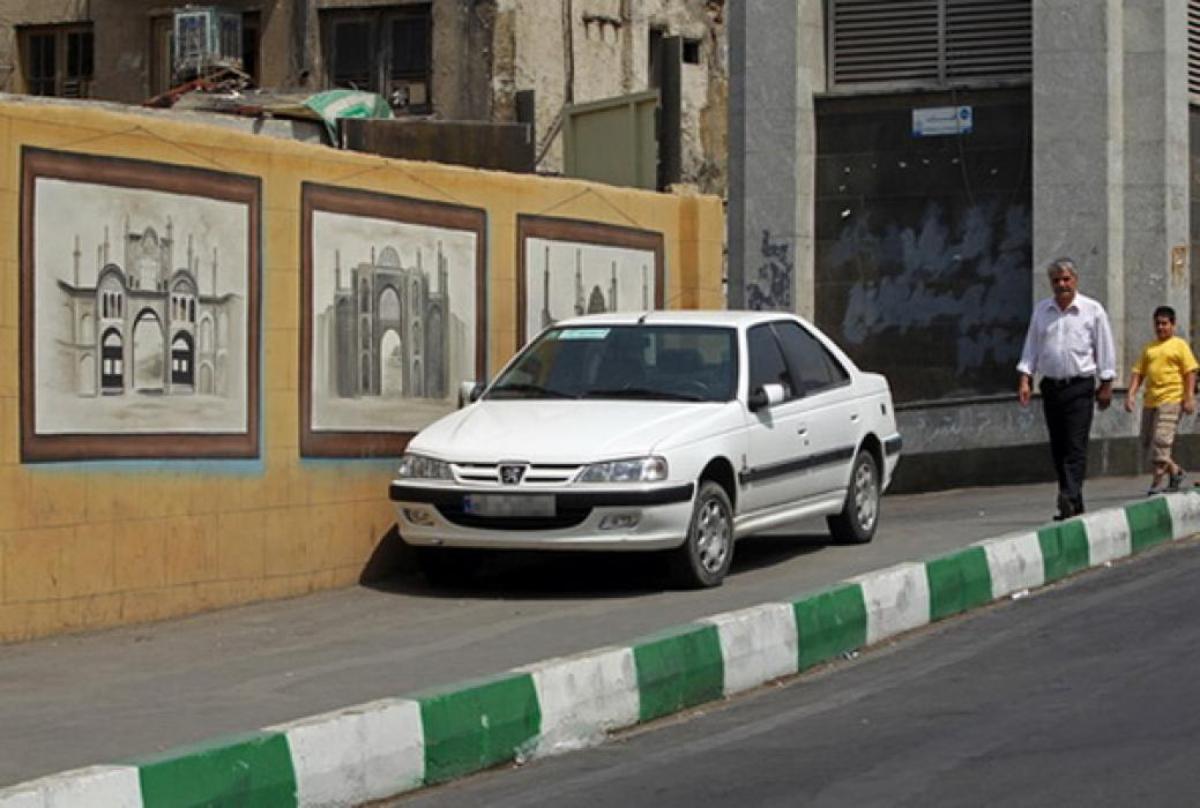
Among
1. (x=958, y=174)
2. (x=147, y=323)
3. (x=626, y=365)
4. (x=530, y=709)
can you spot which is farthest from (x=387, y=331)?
(x=958, y=174)

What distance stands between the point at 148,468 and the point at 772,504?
3.93m

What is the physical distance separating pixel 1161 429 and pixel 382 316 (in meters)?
7.26

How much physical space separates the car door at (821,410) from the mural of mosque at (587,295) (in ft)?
5.69

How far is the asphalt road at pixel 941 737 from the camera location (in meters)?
8.25

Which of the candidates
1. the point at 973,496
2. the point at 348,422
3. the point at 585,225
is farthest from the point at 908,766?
the point at 973,496

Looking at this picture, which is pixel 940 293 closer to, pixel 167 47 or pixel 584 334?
pixel 584 334

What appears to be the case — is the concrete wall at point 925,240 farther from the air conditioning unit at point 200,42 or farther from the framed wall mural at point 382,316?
the air conditioning unit at point 200,42

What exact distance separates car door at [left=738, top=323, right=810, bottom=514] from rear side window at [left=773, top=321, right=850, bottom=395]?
0.10 m

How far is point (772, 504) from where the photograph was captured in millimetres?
14734

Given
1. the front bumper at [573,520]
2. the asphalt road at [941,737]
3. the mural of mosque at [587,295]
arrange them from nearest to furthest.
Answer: the asphalt road at [941,737] → the front bumper at [573,520] → the mural of mosque at [587,295]

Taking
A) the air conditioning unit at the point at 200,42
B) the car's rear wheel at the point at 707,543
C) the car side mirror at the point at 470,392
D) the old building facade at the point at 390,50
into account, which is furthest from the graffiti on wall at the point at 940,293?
the air conditioning unit at the point at 200,42

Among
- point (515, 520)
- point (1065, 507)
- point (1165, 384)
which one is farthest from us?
point (1165, 384)

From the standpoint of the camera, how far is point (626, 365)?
14.7 metres

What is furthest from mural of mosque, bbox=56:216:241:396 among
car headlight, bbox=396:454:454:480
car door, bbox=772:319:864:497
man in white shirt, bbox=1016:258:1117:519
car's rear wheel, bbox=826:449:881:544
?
man in white shirt, bbox=1016:258:1117:519
